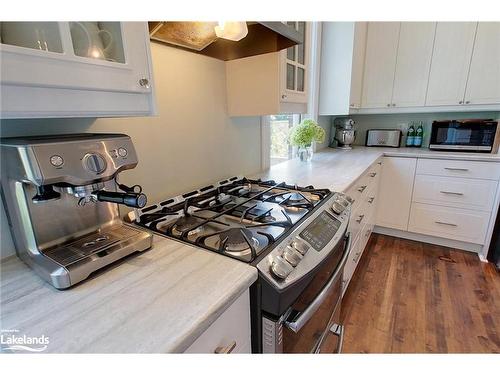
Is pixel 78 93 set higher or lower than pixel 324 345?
higher

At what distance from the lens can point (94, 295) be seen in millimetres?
551

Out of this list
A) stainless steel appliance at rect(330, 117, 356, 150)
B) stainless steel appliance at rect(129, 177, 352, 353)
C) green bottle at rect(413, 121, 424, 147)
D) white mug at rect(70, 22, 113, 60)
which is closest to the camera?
white mug at rect(70, 22, 113, 60)

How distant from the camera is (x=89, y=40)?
591 millimetres

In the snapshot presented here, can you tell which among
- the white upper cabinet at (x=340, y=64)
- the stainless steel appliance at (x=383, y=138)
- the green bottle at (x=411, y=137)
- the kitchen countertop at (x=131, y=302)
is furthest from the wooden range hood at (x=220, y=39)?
the green bottle at (x=411, y=137)

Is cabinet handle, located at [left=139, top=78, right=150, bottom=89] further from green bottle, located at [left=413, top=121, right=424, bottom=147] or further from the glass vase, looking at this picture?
green bottle, located at [left=413, top=121, right=424, bottom=147]

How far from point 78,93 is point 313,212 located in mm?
815

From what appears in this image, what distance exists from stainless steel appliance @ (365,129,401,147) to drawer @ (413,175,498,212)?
0.54 metres

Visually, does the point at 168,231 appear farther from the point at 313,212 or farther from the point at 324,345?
the point at 324,345

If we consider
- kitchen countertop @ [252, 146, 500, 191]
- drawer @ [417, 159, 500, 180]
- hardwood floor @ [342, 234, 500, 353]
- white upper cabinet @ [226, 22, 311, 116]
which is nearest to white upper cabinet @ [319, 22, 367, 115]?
kitchen countertop @ [252, 146, 500, 191]

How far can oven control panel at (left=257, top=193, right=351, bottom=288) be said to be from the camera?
2.12ft
